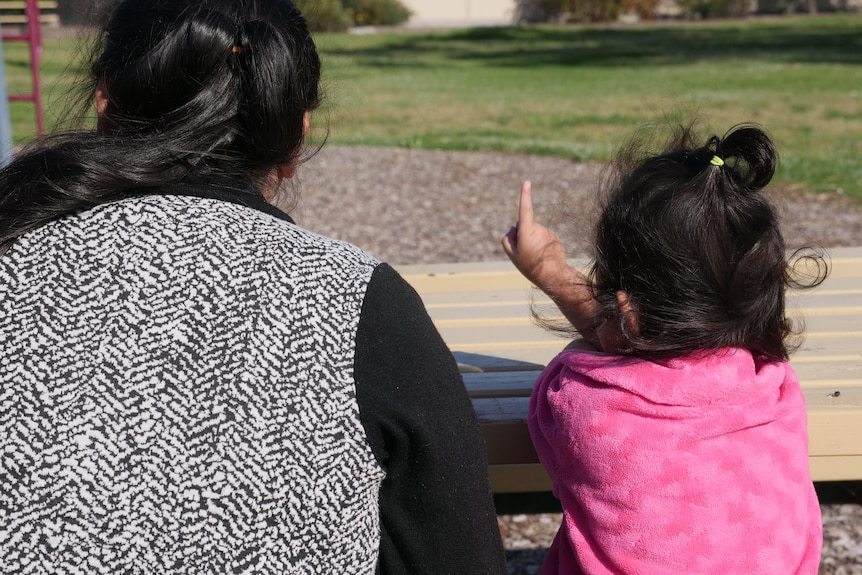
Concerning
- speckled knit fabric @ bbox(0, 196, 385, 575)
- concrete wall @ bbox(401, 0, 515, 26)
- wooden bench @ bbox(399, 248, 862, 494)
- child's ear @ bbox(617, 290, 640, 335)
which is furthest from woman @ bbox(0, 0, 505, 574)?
concrete wall @ bbox(401, 0, 515, 26)

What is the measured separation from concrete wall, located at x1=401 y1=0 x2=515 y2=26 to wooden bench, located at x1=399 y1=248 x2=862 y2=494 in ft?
115

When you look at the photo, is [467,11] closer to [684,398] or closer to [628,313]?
[628,313]

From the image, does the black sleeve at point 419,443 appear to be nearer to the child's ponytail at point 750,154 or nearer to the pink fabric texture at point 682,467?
the pink fabric texture at point 682,467

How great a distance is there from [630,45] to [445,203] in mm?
19045

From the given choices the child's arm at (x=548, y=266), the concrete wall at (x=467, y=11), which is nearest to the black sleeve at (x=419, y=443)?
the child's arm at (x=548, y=266)

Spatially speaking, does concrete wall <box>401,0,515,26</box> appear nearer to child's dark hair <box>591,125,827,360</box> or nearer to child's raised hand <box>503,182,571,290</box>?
child's raised hand <box>503,182,571,290</box>

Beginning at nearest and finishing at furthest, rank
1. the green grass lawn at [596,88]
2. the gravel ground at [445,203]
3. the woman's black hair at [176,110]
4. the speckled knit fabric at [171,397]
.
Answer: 1. the speckled knit fabric at [171,397]
2. the woman's black hair at [176,110]
3. the gravel ground at [445,203]
4. the green grass lawn at [596,88]

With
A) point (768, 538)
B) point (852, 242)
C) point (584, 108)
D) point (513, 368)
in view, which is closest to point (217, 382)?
point (768, 538)

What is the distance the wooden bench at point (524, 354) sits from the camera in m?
1.88

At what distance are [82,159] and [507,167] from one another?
7.96m

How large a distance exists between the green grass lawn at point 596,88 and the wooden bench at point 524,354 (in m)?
0.57

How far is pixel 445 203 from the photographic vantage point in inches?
305

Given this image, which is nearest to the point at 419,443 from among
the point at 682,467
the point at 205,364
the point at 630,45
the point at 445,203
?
the point at 205,364

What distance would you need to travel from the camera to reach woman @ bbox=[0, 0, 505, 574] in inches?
44.7
